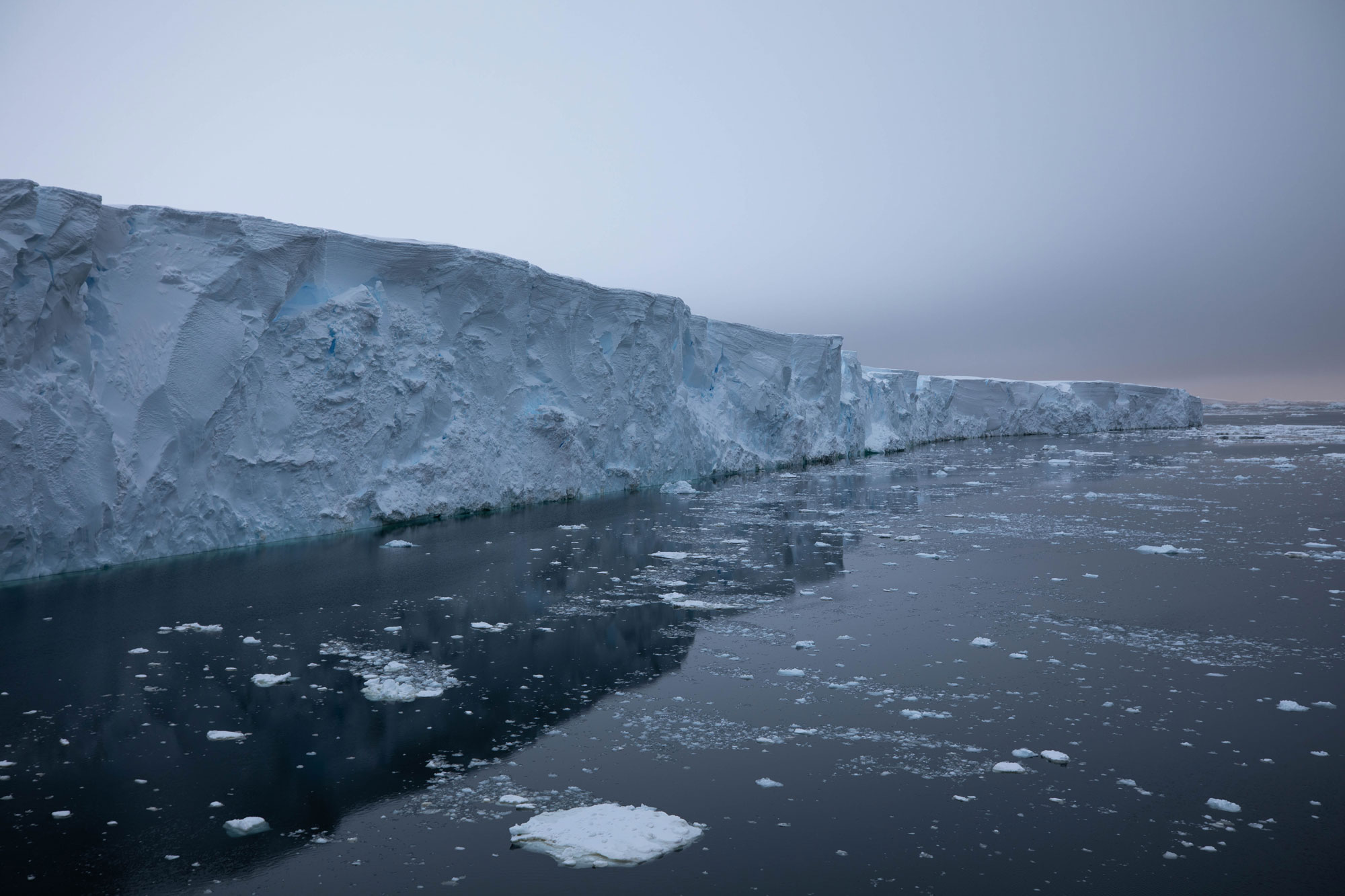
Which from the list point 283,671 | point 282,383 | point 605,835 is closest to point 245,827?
point 605,835

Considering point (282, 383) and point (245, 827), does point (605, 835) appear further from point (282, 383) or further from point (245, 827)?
point (282, 383)

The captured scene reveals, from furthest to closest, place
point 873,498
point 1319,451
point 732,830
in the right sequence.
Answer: point 1319,451 → point 873,498 → point 732,830

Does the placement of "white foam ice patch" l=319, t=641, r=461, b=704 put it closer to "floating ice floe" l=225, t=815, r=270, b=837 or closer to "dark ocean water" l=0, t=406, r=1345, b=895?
"dark ocean water" l=0, t=406, r=1345, b=895

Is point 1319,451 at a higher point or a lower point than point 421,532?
higher

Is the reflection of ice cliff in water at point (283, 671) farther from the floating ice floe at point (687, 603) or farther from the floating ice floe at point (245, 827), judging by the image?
the floating ice floe at point (687, 603)

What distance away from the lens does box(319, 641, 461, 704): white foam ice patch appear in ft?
14.6

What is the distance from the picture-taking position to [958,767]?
11.4ft

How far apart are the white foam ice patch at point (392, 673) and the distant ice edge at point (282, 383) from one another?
391 centimetres

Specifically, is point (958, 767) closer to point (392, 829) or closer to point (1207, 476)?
point (392, 829)

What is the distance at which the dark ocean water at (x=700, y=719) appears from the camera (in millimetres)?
2777

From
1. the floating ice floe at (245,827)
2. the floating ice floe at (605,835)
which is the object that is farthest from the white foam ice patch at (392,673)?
the floating ice floe at (605,835)

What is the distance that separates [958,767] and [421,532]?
8.07m

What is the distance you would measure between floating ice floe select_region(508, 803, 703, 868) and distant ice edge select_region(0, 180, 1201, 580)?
21.2 ft

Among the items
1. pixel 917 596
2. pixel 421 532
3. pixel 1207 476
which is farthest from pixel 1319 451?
pixel 421 532
